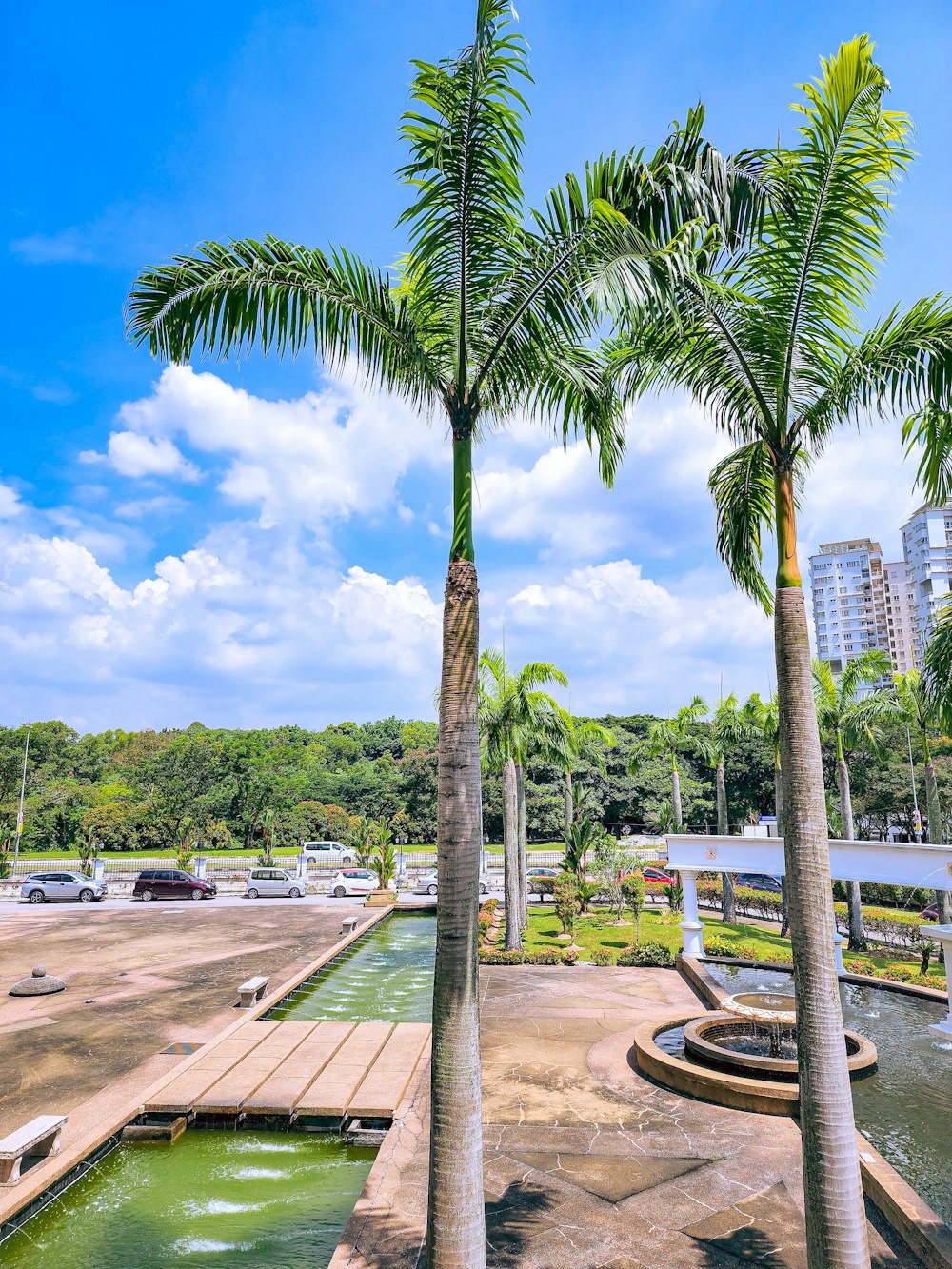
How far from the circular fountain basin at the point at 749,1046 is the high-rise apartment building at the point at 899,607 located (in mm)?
120907

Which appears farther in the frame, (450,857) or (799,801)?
(799,801)

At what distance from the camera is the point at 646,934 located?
25141mm

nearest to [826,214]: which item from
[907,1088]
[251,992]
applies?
[907,1088]

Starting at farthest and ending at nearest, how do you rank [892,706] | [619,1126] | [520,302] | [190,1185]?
[892,706] → [619,1126] → [190,1185] → [520,302]

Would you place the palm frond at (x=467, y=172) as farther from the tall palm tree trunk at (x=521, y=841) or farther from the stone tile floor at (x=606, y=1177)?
the tall palm tree trunk at (x=521, y=841)

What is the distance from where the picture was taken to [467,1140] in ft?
15.1

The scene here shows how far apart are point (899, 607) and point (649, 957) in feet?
397

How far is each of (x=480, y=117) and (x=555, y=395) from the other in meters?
2.13

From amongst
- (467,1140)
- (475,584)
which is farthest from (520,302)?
(467,1140)

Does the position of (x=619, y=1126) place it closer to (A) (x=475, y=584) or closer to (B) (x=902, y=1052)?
(B) (x=902, y=1052)

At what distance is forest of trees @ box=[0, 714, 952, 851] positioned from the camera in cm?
4988

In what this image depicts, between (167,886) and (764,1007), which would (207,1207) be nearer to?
(764,1007)

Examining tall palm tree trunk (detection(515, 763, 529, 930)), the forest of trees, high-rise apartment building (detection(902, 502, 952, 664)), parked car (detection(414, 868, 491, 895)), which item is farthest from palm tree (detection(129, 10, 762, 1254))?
high-rise apartment building (detection(902, 502, 952, 664))

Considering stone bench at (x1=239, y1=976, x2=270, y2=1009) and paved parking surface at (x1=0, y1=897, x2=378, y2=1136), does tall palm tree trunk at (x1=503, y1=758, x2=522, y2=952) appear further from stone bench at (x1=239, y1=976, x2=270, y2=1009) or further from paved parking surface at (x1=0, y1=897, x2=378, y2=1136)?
stone bench at (x1=239, y1=976, x2=270, y2=1009)
